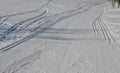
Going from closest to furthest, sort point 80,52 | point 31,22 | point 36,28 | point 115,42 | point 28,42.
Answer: point 80,52
point 28,42
point 115,42
point 36,28
point 31,22

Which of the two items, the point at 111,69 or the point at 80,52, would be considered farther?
the point at 80,52

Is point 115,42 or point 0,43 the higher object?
point 0,43

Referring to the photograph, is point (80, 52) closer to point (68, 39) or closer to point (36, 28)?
Result: point (68, 39)

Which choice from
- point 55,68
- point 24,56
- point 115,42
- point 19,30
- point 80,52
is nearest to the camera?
point 55,68

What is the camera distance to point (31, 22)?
18.3 metres

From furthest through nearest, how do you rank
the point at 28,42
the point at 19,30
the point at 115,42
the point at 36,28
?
the point at 36,28
the point at 19,30
the point at 115,42
the point at 28,42

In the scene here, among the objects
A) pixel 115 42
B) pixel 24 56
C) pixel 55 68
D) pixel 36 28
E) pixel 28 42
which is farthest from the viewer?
pixel 36 28

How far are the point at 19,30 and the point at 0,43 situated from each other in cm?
320

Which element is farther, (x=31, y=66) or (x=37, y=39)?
(x=37, y=39)

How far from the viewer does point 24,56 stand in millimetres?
11023

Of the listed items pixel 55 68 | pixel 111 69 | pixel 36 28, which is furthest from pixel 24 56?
pixel 36 28

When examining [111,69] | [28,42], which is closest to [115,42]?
[111,69]

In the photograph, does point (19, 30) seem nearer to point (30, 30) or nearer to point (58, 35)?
point (30, 30)

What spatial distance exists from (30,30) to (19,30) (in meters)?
0.75
